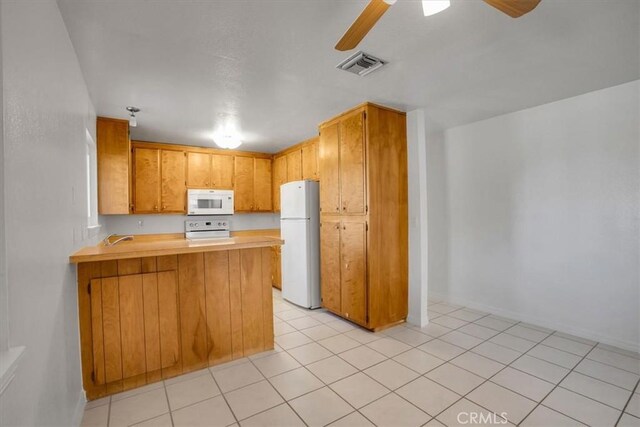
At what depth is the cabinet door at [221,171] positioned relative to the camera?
496 cm

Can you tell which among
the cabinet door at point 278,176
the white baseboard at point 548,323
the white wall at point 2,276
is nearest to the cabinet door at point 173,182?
the cabinet door at point 278,176

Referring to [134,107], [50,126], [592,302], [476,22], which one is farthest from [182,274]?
[592,302]

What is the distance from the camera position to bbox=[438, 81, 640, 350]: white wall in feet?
8.77

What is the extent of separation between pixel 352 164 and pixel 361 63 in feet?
3.94

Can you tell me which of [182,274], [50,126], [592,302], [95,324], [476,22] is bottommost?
[592,302]

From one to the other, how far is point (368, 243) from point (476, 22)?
6.59 feet

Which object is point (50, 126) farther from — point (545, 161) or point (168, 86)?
point (545, 161)

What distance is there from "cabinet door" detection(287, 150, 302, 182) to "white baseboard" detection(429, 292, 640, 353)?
9.31 feet

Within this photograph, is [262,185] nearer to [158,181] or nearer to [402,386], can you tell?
[158,181]

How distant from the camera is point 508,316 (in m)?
3.45
